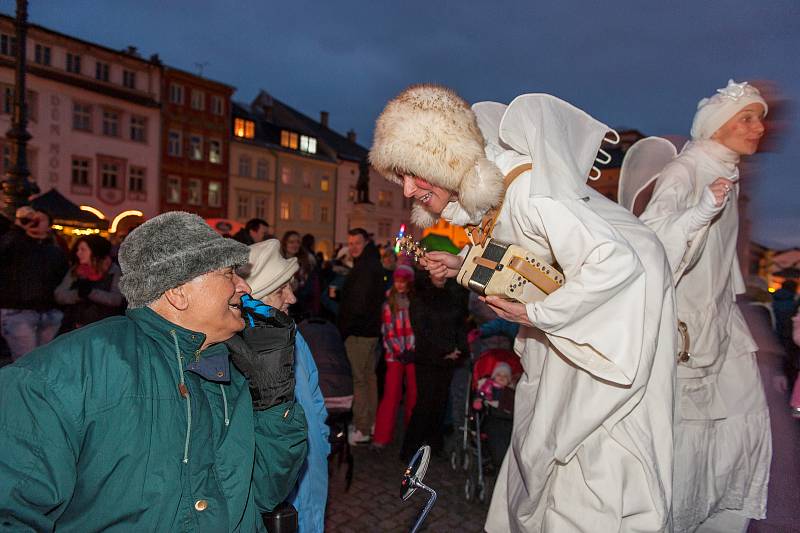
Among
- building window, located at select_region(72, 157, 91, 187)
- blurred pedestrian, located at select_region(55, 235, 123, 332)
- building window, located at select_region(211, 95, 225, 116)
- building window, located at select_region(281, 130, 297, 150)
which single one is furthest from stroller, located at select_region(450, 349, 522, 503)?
building window, located at select_region(281, 130, 297, 150)

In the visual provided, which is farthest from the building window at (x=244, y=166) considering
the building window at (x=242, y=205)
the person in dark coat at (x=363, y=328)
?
the person in dark coat at (x=363, y=328)

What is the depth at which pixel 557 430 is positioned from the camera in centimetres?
224

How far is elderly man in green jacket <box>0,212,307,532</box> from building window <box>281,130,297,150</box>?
4206 centimetres

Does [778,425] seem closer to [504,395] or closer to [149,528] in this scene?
[504,395]

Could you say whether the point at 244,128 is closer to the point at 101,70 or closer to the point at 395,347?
the point at 101,70

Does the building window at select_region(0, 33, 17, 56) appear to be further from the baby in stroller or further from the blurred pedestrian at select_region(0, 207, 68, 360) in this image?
the baby in stroller

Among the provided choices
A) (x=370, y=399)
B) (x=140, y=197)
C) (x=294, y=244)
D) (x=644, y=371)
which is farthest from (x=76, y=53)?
(x=644, y=371)

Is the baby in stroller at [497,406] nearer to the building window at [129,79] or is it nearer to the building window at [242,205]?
the building window at [129,79]

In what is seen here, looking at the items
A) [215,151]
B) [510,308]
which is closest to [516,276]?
[510,308]

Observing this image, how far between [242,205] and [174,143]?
6606mm

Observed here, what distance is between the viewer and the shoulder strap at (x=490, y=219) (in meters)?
2.31

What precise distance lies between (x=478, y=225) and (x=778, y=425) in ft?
21.4

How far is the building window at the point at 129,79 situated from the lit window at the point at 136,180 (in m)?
5.04

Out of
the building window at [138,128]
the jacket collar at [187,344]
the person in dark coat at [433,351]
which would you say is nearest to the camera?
the jacket collar at [187,344]
